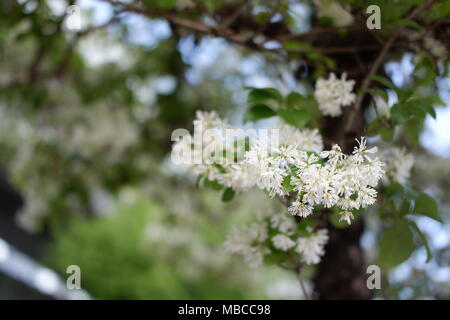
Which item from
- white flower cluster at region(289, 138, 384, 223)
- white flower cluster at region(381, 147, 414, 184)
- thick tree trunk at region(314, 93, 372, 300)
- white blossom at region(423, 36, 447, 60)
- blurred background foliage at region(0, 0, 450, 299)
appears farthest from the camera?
blurred background foliage at region(0, 0, 450, 299)

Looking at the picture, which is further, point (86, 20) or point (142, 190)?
point (142, 190)

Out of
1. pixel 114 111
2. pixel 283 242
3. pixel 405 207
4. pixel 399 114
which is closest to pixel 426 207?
pixel 405 207

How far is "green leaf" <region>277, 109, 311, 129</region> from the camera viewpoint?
1.19m

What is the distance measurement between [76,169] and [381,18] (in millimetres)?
2064

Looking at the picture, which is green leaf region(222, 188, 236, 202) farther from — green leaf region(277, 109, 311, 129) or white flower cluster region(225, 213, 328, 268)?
green leaf region(277, 109, 311, 129)

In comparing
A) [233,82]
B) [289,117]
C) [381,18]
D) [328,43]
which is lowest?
[289,117]

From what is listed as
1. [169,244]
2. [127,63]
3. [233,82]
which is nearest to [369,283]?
[233,82]

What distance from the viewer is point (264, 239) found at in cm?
129

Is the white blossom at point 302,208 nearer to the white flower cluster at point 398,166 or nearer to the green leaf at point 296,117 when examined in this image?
the green leaf at point 296,117

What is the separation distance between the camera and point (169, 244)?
4.30 m

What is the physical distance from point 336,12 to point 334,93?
14.6 inches

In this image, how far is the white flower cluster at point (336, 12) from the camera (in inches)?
60.0

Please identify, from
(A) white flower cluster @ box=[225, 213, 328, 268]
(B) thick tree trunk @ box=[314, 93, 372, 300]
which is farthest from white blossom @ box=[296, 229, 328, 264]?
(B) thick tree trunk @ box=[314, 93, 372, 300]

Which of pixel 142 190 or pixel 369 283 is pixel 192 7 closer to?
pixel 369 283
